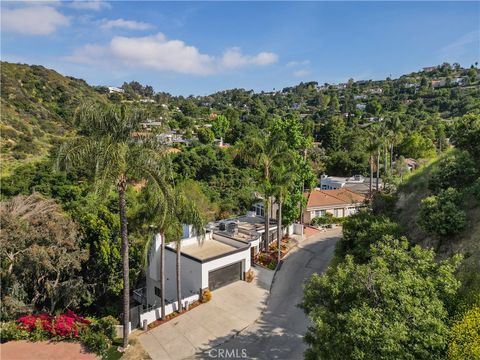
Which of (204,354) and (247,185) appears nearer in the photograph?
(204,354)

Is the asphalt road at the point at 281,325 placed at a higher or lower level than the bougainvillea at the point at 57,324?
lower

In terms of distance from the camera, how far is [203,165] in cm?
5400

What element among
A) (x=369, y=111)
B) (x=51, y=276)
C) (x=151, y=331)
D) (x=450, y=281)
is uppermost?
(x=369, y=111)

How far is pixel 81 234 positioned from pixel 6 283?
4390mm

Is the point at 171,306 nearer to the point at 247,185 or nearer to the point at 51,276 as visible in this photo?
the point at 51,276

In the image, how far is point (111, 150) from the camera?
12.5m

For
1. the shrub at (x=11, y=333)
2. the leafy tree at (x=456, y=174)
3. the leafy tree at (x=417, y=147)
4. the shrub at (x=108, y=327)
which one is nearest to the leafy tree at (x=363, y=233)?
the leafy tree at (x=456, y=174)

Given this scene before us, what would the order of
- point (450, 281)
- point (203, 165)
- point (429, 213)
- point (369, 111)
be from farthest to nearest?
1. point (369, 111)
2. point (203, 165)
3. point (429, 213)
4. point (450, 281)

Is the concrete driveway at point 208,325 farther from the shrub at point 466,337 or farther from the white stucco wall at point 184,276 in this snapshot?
the shrub at point 466,337

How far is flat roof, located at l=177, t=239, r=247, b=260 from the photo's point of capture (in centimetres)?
2170

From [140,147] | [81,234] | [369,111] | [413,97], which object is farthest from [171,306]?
[413,97]

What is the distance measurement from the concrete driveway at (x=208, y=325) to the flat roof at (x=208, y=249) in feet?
7.64

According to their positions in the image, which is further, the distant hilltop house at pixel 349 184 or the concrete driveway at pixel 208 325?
the distant hilltop house at pixel 349 184

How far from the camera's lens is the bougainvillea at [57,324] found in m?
15.9
